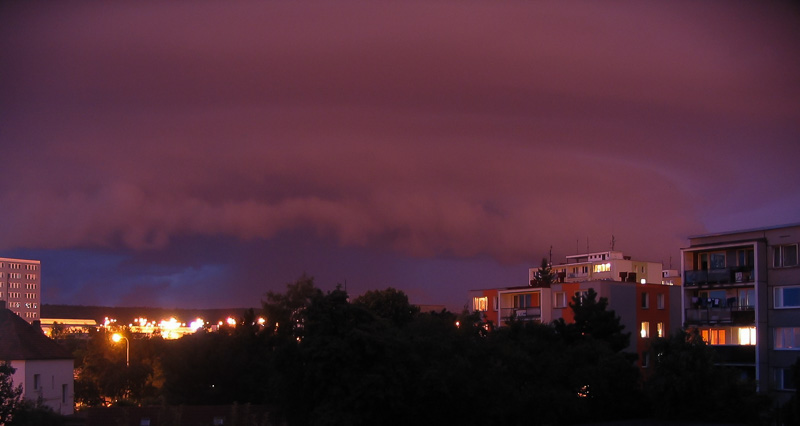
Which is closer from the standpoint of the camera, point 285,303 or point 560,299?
point 285,303

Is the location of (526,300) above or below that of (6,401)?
above

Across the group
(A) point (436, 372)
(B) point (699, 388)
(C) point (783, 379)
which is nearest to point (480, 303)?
(C) point (783, 379)

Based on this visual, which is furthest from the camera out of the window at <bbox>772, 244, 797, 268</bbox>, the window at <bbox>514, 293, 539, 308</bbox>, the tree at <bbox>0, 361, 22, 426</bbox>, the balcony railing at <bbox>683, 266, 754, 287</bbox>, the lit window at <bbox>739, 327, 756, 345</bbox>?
the window at <bbox>514, 293, 539, 308</bbox>

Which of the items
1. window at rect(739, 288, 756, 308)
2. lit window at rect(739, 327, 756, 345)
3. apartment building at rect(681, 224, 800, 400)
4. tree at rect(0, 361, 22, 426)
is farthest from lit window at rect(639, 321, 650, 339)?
tree at rect(0, 361, 22, 426)

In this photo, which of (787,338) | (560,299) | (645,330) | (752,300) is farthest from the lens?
(560,299)

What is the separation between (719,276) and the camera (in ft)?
168

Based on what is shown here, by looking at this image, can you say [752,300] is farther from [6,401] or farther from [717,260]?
[6,401]

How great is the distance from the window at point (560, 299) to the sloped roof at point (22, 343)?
3759 cm

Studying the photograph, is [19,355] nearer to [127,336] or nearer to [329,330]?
[127,336]

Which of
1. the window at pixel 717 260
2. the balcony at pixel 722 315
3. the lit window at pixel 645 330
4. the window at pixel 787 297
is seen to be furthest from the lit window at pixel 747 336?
the lit window at pixel 645 330

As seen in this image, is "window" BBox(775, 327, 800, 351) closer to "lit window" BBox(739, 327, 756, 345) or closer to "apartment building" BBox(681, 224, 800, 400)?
"apartment building" BBox(681, 224, 800, 400)

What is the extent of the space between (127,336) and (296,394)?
35909 millimetres

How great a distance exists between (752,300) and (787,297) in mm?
2221

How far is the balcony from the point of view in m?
49.2
